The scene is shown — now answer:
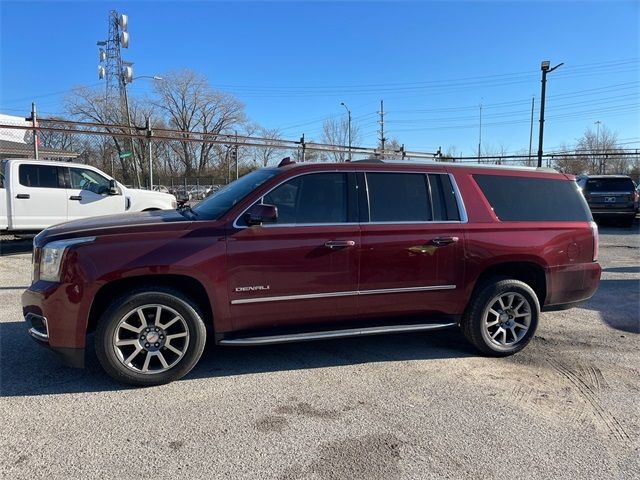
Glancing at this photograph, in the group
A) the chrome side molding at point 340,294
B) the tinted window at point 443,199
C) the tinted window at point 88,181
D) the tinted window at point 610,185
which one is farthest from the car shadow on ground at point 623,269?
the tinted window at point 88,181

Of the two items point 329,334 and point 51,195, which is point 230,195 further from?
point 51,195

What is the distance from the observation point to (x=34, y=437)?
318cm

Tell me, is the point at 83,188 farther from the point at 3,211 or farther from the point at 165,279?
the point at 165,279

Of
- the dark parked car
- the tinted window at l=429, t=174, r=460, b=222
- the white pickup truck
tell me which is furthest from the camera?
the dark parked car

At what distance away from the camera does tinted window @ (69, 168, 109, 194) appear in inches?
424

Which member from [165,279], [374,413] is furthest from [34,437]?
[374,413]

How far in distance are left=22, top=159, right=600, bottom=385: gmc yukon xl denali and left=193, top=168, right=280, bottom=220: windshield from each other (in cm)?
2

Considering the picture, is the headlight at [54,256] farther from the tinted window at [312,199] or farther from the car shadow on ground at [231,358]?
the tinted window at [312,199]

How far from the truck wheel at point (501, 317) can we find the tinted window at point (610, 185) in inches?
563

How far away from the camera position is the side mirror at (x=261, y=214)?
3.99m

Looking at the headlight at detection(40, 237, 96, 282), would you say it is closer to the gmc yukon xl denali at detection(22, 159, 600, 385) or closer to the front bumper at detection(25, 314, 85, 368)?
the gmc yukon xl denali at detection(22, 159, 600, 385)

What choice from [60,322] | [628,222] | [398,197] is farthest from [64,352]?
[628,222]

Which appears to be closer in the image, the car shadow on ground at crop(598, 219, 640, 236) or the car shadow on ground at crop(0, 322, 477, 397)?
the car shadow on ground at crop(0, 322, 477, 397)

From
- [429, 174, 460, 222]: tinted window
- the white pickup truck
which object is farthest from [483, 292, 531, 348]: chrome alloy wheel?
the white pickup truck
